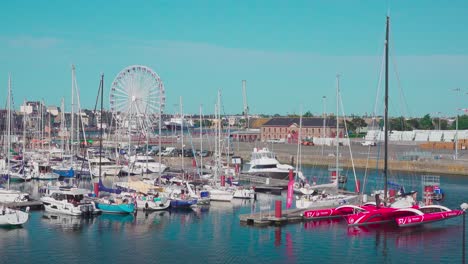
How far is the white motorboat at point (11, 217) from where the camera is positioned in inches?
1462

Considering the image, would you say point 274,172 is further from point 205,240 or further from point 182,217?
point 205,240

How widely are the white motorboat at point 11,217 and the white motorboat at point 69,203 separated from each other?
4.45 meters

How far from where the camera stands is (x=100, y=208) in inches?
1674

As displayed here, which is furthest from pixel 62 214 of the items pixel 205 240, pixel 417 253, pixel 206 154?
pixel 206 154

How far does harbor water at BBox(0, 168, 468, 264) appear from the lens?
31375 millimetres

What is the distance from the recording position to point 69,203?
4191cm

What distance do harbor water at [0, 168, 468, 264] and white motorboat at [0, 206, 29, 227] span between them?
1.53 ft

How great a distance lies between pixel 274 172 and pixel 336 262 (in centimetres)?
3099

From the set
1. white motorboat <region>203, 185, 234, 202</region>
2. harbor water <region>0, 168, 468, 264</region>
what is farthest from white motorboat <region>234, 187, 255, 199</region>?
harbor water <region>0, 168, 468, 264</region>

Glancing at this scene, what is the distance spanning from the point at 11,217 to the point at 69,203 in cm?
510

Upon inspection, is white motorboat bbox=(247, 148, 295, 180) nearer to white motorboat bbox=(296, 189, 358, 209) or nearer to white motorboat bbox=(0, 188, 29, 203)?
white motorboat bbox=(296, 189, 358, 209)

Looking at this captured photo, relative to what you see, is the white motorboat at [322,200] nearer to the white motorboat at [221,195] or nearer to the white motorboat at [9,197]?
the white motorboat at [221,195]

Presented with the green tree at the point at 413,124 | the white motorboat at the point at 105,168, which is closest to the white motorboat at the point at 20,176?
the white motorboat at the point at 105,168

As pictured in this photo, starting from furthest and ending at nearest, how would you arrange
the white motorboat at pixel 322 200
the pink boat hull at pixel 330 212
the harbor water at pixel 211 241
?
the white motorboat at pixel 322 200 < the pink boat hull at pixel 330 212 < the harbor water at pixel 211 241
